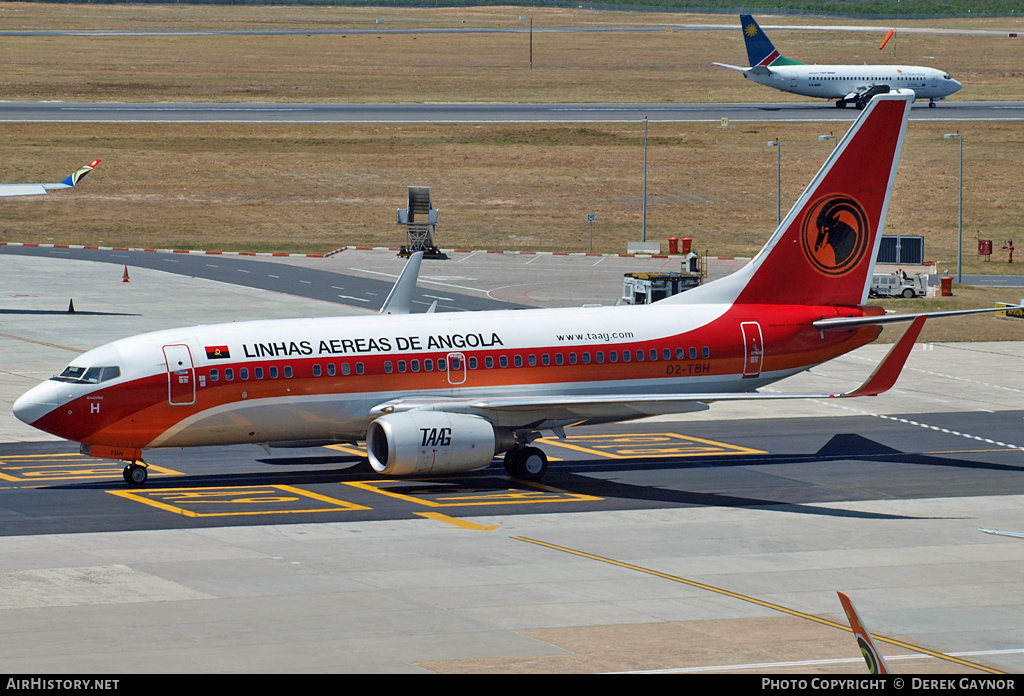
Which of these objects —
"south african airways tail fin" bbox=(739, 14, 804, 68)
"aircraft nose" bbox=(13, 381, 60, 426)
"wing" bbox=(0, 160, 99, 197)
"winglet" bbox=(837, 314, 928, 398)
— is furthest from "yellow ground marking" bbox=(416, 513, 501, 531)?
"south african airways tail fin" bbox=(739, 14, 804, 68)

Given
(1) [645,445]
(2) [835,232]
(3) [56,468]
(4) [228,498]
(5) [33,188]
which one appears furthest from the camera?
(5) [33,188]

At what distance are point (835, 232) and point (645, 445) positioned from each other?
913cm

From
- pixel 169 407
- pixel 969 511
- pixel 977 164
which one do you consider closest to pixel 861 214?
pixel 969 511

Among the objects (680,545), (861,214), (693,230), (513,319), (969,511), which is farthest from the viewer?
(693,230)

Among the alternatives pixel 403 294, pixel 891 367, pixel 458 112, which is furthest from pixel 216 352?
pixel 458 112

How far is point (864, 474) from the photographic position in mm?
42906

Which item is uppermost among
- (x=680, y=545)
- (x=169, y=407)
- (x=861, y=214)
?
(x=861, y=214)

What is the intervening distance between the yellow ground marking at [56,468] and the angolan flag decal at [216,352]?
4.72 meters

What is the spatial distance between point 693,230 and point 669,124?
36.9 metres

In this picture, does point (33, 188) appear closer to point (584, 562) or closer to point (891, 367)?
point (891, 367)

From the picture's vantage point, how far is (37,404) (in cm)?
3850

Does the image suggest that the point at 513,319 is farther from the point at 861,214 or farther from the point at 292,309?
the point at 292,309

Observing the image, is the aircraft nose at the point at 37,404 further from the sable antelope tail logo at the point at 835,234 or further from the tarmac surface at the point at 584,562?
the sable antelope tail logo at the point at 835,234

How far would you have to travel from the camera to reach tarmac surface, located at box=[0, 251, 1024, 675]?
25.4 m
